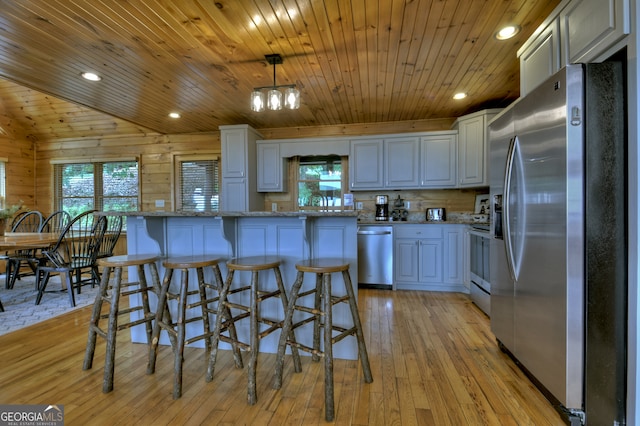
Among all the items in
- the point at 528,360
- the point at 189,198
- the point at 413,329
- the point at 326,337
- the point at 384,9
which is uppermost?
the point at 384,9

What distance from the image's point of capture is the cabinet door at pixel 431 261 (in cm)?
378

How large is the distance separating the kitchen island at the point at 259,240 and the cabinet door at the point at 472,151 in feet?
8.19

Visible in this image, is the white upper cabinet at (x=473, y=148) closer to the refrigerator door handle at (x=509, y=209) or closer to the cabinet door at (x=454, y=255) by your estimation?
the cabinet door at (x=454, y=255)

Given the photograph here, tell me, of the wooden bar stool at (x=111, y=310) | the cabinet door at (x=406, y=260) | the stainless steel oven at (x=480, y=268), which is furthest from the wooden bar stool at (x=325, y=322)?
the cabinet door at (x=406, y=260)

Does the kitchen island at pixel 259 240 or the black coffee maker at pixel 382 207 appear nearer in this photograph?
the kitchen island at pixel 259 240

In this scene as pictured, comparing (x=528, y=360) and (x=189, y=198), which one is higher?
(x=189, y=198)

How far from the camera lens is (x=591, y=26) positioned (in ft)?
4.67

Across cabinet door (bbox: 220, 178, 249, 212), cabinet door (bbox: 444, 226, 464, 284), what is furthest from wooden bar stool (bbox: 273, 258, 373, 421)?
cabinet door (bbox: 220, 178, 249, 212)

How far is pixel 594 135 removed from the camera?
1.32 m

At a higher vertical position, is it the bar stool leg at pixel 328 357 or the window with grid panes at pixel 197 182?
the window with grid panes at pixel 197 182

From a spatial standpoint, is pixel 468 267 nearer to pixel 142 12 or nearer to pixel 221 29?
pixel 221 29

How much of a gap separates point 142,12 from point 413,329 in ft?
10.1

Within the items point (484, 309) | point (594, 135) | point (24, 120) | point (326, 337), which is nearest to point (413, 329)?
point (484, 309)

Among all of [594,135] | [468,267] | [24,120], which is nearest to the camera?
[594,135]
